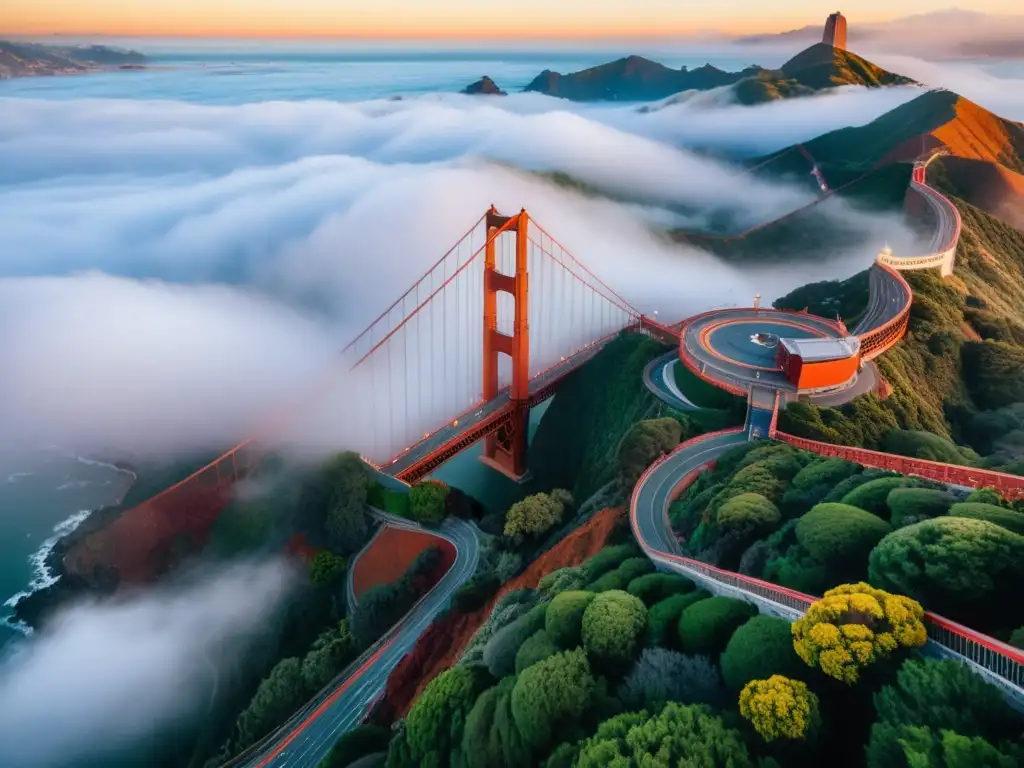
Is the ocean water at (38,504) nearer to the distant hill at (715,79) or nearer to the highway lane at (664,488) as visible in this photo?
the highway lane at (664,488)

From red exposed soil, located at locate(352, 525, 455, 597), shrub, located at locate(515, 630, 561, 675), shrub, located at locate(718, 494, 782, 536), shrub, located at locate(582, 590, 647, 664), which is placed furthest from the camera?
red exposed soil, located at locate(352, 525, 455, 597)

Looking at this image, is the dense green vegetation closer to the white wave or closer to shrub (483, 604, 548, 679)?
shrub (483, 604, 548, 679)

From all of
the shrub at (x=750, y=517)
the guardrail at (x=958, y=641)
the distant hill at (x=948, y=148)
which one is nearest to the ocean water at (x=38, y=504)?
the shrub at (x=750, y=517)

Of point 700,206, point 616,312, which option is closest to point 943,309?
point 616,312

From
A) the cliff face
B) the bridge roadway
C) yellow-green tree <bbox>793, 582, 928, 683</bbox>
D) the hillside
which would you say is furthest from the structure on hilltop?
yellow-green tree <bbox>793, 582, 928, 683</bbox>

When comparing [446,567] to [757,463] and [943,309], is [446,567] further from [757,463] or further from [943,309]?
[943,309]
